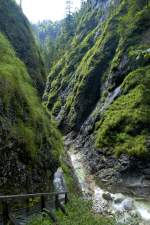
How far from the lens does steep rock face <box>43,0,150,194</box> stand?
4309 centimetres

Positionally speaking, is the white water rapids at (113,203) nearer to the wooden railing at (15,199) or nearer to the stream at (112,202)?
the stream at (112,202)

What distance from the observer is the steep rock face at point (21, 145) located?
19612mm

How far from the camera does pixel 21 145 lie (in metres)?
21.6

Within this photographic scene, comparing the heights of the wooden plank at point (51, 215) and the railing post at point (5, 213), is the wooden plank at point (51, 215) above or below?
below

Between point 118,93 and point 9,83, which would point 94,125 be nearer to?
point 118,93

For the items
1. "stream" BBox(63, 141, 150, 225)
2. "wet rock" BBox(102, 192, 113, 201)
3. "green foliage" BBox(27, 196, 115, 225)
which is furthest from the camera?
"wet rock" BBox(102, 192, 113, 201)

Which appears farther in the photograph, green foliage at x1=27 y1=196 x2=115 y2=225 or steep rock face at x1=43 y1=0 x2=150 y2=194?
steep rock face at x1=43 y1=0 x2=150 y2=194

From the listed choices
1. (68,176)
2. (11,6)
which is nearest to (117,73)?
(11,6)

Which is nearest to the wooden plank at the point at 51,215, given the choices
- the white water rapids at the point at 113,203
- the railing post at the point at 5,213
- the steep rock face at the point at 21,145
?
the railing post at the point at 5,213

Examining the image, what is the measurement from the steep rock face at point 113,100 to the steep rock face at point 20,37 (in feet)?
35.5

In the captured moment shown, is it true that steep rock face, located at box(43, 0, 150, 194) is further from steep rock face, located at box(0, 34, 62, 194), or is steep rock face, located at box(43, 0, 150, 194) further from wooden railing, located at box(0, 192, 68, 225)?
wooden railing, located at box(0, 192, 68, 225)

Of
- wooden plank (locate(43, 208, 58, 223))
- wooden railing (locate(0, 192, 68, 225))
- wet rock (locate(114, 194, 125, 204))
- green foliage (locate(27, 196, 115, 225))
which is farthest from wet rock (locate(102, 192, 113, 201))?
wooden plank (locate(43, 208, 58, 223))

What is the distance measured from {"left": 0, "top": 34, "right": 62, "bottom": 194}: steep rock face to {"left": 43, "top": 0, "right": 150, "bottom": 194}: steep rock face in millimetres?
14141

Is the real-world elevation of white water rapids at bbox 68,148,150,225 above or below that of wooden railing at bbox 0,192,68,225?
below
